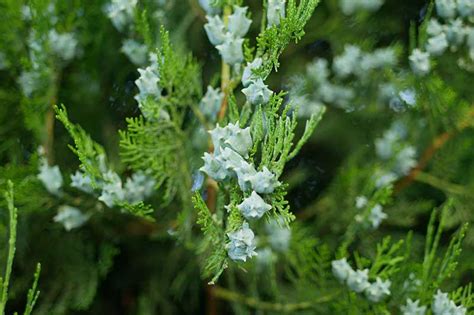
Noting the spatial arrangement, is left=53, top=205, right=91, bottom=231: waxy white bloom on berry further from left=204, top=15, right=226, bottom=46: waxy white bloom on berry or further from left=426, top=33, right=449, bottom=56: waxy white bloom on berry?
left=426, top=33, right=449, bottom=56: waxy white bloom on berry

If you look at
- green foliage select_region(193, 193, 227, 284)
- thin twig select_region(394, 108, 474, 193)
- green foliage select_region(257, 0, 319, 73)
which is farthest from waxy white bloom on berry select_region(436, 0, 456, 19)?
green foliage select_region(193, 193, 227, 284)

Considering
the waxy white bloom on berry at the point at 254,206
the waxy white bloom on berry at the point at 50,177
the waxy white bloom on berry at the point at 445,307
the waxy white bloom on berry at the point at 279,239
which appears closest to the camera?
the waxy white bloom on berry at the point at 254,206

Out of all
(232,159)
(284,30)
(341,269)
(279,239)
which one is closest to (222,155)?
(232,159)

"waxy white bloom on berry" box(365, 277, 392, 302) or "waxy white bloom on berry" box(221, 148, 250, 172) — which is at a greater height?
"waxy white bloom on berry" box(221, 148, 250, 172)

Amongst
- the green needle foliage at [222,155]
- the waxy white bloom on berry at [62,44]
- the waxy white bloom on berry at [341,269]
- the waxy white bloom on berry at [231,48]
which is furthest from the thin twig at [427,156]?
the waxy white bloom on berry at [62,44]

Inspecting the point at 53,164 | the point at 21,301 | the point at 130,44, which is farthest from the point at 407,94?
the point at 21,301

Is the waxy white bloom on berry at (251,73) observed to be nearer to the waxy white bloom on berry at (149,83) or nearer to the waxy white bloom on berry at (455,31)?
the waxy white bloom on berry at (149,83)
